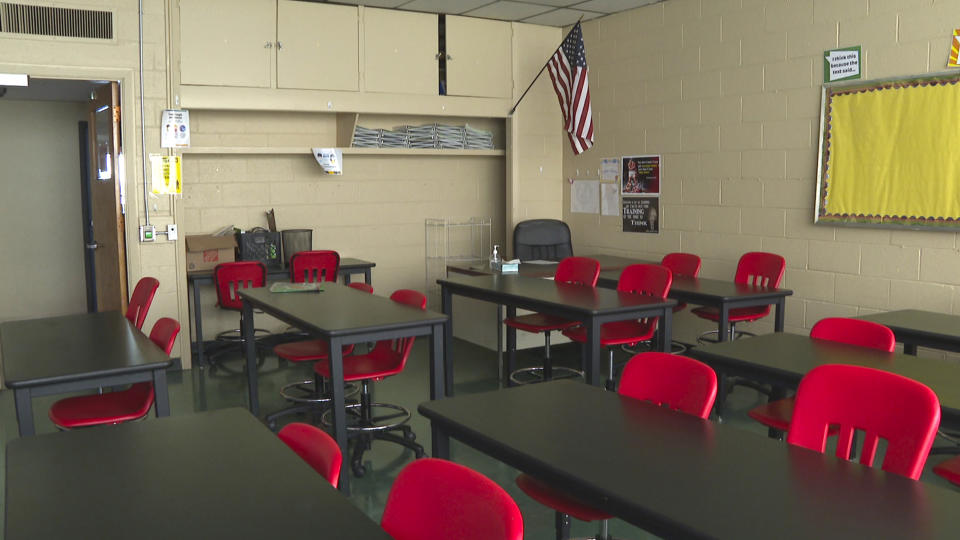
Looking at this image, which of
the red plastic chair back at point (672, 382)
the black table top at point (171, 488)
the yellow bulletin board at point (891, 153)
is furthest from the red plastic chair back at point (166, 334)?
the yellow bulletin board at point (891, 153)

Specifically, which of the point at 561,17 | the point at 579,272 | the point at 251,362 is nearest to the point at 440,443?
the point at 251,362

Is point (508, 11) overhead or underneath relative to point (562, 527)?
overhead

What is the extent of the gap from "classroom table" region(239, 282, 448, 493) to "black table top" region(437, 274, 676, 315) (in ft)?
2.66

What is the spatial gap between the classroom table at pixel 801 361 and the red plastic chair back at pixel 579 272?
195 cm

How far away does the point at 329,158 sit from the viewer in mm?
6801

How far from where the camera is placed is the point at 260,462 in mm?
2031

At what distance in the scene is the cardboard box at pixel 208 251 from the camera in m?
Answer: 6.24

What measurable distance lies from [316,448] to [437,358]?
182cm

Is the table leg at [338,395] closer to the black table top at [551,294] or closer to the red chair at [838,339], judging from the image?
the black table top at [551,294]

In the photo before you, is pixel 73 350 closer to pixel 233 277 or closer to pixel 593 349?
pixel 593 349

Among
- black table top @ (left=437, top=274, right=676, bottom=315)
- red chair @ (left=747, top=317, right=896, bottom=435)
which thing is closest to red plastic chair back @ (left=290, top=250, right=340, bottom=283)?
black table top @ (left=437, top=274, right=676, bottom=315)

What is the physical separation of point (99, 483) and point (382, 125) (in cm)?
574

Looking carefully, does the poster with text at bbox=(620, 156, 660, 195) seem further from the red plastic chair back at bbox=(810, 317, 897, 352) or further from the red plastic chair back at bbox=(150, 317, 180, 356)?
the red plastic chair back at bbox=(150, 317, 180, 356)

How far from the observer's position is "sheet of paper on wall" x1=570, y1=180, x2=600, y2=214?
24.5 ft
